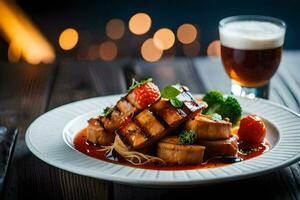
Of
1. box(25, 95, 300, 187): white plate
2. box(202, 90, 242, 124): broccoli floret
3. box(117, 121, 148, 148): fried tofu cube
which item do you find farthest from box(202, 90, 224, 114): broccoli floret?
box(117, 121, 148, 148): fried tofu cube

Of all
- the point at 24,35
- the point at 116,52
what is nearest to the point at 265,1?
the point at 116,52

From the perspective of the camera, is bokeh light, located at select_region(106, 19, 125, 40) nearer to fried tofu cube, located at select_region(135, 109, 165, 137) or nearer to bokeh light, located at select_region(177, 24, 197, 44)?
bokeh light, located at select_region(177, 24, 197, 44)

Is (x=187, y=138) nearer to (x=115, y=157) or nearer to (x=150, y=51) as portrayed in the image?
(x=115, y=157)

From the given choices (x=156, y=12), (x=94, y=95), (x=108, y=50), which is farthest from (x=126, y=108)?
(x=108, y=50)

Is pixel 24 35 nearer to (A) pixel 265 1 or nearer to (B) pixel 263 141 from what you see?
(A) pixel 265 1

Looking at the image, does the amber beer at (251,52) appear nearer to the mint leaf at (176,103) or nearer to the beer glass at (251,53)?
the beer glass at (251,53)

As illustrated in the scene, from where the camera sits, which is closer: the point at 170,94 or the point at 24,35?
the point at 170,94
